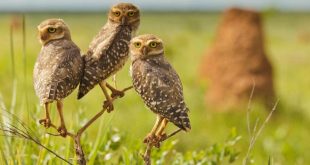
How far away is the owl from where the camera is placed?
9.81 feet

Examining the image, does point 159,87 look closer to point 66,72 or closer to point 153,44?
point 153,44

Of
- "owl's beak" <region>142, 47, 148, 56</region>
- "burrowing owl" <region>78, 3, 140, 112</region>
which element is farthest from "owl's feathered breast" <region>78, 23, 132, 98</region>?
"owl's beak" <region>142, 47, 148, 56</region>

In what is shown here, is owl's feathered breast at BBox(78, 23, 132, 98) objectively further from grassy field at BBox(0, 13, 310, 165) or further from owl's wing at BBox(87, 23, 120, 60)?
grassy field at BBox(0, 13, 310, 165)

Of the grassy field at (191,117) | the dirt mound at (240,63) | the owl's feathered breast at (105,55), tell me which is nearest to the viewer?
the owl's feathered breast at (105,55)

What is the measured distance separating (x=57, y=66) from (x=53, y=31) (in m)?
0.16

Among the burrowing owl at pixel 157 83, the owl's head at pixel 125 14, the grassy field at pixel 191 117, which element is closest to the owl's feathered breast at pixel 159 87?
the burrowing owl at pixel 157 83

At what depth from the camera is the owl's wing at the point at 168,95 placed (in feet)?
9.93

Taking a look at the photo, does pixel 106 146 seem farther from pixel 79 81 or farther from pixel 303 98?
pixel 303 98

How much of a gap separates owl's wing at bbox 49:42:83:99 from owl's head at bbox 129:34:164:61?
22 cm

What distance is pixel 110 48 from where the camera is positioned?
3.22m

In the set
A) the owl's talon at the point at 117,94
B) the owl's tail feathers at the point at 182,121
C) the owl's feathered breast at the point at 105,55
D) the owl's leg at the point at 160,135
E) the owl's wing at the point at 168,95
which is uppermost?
the owl's feathered breast at the point at 105,55

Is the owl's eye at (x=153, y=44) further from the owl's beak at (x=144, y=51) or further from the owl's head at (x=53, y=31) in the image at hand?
the owl's head at (x=53, y=31)

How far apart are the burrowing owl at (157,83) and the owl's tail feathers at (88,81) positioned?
0.55 feet

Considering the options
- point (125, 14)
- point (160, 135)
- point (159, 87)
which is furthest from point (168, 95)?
point (125, 14)
